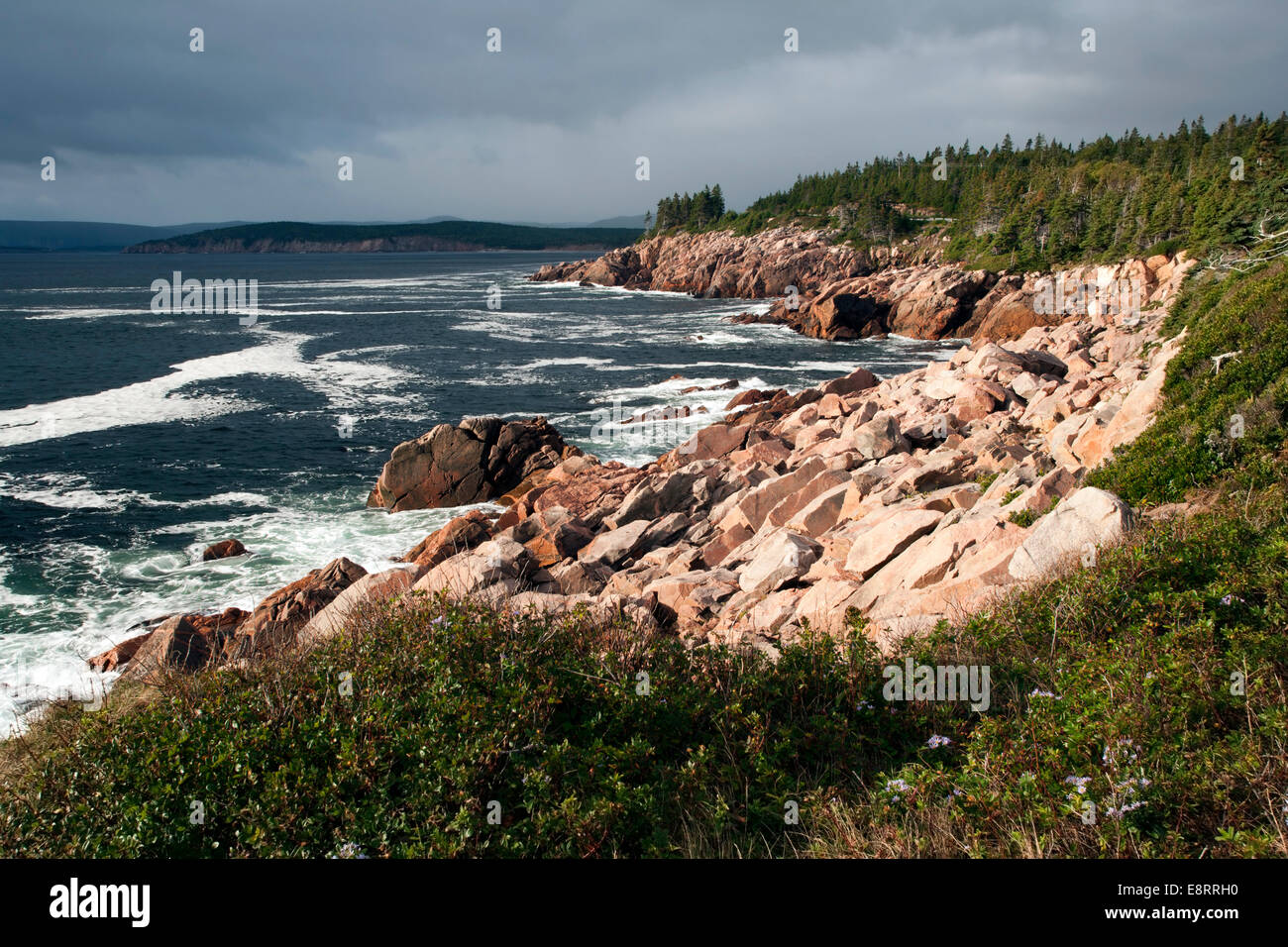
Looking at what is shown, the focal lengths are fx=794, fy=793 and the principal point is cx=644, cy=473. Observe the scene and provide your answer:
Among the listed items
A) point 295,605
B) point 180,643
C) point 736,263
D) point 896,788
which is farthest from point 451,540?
point 736,263

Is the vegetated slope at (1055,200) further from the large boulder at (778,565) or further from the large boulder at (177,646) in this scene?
the large boulder at (177,646)

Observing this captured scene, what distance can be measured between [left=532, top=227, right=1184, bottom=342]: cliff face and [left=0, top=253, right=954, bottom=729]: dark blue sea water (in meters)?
6.09

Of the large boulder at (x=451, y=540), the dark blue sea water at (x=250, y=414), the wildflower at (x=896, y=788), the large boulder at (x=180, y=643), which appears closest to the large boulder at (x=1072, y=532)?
the wildflower at (x=896, y=788)

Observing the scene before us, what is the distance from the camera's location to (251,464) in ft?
99.0

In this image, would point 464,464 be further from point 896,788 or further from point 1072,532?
point 896,788

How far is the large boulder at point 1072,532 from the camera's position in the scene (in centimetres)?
855

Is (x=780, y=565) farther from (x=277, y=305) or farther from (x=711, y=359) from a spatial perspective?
(x=277, y=305)

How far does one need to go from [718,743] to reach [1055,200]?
89.5 meters

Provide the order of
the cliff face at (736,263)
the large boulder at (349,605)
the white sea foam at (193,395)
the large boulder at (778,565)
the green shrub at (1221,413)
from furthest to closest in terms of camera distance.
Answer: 1. the cliff face at (736,263)
2. the white sea foam at (193,395)
3. the large boulder at (778,565)
4. the green shrub at (1221,413)
5. the large boulder at (349,605)

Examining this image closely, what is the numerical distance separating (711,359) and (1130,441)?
43228 mm

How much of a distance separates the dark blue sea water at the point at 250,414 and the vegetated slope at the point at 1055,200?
1900 cm

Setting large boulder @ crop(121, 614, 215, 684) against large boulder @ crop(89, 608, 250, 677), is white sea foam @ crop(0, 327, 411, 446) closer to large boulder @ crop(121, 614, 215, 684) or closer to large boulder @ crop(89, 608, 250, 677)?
large boulder @ crop(89, 608, 250, 677)

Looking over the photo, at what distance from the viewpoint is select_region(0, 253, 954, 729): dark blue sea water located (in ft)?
64.7
